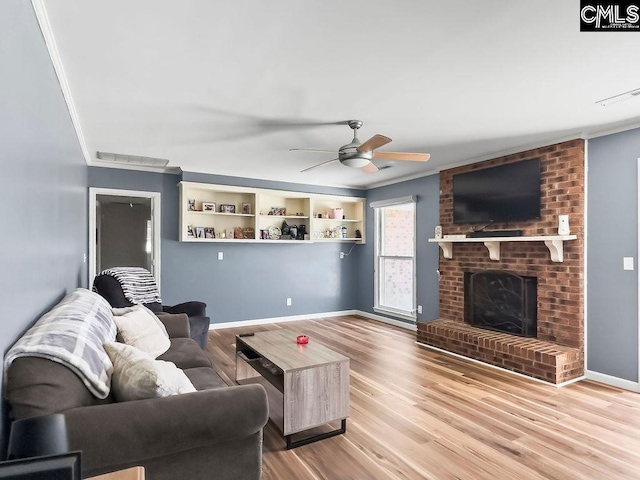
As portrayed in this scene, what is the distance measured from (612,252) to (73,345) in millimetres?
4252

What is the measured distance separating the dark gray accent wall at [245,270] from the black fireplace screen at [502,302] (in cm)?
260

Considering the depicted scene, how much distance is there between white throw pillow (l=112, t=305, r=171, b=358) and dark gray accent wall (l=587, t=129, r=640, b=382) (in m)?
3.92

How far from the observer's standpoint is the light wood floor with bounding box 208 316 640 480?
2.11m

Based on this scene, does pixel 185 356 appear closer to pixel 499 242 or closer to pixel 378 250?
pixel 499 242

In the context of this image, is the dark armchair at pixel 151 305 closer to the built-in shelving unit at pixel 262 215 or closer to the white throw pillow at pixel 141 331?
the white throw pillow at pixel 141 331

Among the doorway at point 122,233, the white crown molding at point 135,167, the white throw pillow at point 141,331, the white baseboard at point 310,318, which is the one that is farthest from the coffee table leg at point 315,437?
the doorway at point 122,233

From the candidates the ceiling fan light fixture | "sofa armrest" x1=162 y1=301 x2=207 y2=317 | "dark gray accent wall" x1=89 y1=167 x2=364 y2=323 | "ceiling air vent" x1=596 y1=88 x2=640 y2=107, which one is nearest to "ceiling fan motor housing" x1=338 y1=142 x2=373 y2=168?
the ceiling fan light fixture

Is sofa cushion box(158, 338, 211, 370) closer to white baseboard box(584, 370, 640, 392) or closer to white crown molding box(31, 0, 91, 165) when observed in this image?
white crown molding box(31, 0, 91, 165)

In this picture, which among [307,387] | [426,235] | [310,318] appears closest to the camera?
[307,387]

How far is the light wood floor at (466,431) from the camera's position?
211 cm

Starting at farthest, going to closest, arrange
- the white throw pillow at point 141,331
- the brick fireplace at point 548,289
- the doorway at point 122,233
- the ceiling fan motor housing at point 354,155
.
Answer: the doorway at point 122,233
the brick fireplace at point 548,289
the ceiling fan motor housing at point 354,155
the white throw pillow at point 141,331

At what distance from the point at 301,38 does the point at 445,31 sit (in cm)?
76

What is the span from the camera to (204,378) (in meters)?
2.28

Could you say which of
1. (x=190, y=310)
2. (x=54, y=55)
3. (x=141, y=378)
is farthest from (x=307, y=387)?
(x=54, y=55)
